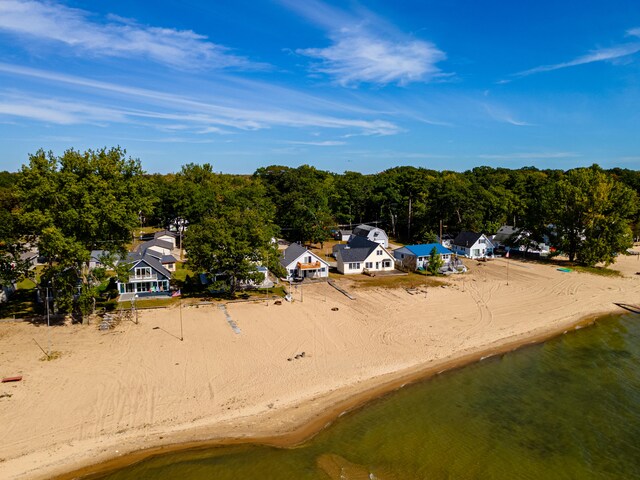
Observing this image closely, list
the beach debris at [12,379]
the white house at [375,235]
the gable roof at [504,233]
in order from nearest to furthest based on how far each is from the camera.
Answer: the beach debris at [12,379] → the gable roof at [504,233] → the white house at [375,235]

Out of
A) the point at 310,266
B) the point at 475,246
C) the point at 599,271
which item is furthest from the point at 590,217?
the point at 310,266

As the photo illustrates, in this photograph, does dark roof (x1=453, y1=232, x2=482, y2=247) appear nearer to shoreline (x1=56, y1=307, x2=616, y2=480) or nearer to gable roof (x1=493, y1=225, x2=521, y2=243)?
gable roof (x1=493, y1=225, x2=521, y2=243)

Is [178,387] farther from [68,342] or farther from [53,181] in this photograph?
[53,181]

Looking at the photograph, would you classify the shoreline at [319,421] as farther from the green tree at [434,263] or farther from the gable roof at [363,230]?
the gable roof at [363,230]

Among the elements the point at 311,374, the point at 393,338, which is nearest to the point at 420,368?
the point at 393,338

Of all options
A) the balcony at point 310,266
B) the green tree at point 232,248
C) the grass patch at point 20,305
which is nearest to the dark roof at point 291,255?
the balcony at point 310,266

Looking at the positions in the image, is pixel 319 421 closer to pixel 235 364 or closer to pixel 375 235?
pixel 235 364

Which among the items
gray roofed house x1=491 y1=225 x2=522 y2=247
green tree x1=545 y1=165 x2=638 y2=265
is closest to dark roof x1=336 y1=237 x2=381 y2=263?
gray roofed house x1=491 y1=225 x2=522 y2=247
